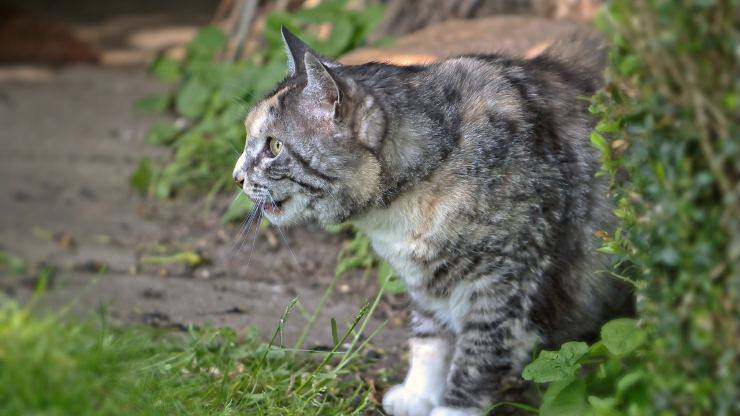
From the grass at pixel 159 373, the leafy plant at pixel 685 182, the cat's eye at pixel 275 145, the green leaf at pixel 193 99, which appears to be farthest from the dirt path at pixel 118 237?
the leafy plant at pixel 685 182

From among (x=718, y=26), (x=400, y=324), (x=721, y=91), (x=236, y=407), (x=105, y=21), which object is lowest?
(x=105, y=21)

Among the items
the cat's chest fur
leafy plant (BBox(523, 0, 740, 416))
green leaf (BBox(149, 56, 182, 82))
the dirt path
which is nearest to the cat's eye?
the cat's chest fur

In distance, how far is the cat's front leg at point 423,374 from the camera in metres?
3.91

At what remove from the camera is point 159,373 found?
3736mm

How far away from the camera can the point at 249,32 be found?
754cm

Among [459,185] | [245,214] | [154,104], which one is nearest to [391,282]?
[459,185]

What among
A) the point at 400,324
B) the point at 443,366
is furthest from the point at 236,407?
the point at 400,324

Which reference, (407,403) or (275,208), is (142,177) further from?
(407,403)

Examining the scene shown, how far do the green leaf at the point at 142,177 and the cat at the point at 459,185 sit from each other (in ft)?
9.75

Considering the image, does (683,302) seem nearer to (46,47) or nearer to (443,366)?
(443,366)

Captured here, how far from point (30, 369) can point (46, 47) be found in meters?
6.66

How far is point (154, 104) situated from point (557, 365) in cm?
489

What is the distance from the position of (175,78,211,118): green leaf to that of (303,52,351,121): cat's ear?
360 cm

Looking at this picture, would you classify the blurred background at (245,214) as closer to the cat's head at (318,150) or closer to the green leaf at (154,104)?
the green leaf at (154,104)
